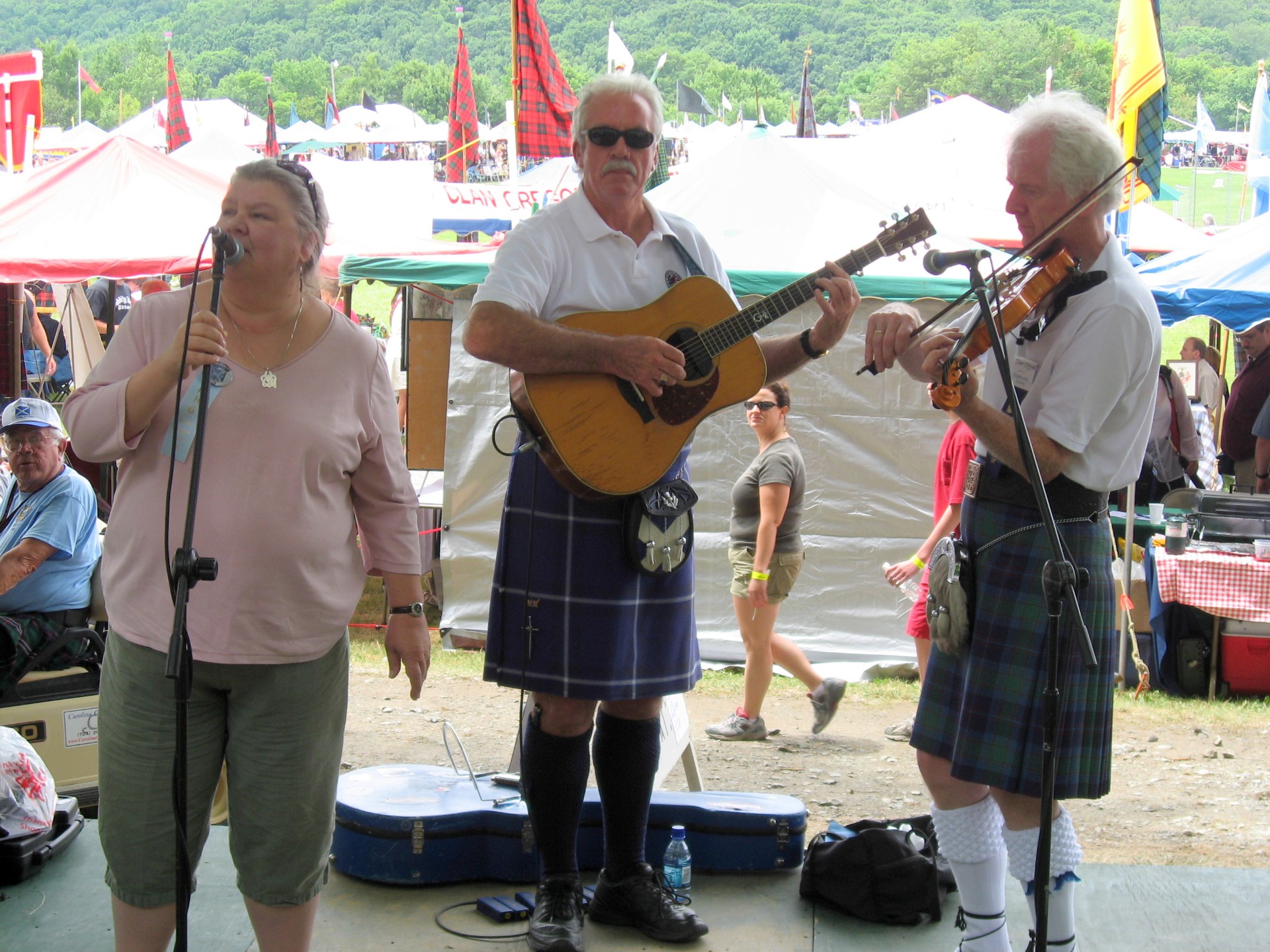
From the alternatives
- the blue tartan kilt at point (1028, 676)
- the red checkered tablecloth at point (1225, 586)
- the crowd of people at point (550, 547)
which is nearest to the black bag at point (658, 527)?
the crowd of people at point (550, 547)

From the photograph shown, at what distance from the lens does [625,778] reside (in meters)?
2.74

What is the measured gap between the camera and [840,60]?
109312 mm

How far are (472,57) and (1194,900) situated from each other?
11353 cm

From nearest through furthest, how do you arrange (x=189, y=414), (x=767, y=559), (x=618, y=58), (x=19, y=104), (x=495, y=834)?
(x=189, y=414), (x=495, y=834), (x=767, y=559), (x=19, y=104), (x=618, y=58)

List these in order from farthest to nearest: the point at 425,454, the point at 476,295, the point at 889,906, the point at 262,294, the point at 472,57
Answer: the point at 472,57 < the point at 425,454 < the point at 889,906 < the point at 476,295 < the point at 262,294

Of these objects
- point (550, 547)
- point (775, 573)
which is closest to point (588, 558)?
point (550, 547)

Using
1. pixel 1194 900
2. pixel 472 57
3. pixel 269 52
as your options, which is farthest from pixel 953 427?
pixel 269 52

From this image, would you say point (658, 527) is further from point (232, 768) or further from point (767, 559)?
point (767, 559)

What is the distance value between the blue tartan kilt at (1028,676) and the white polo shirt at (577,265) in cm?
94

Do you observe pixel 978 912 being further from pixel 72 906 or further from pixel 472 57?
pixel 472 57

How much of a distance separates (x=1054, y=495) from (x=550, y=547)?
42.1 inches

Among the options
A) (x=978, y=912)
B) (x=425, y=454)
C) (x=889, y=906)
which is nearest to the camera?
(x=978, y=912)

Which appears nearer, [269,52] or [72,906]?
[72,906]

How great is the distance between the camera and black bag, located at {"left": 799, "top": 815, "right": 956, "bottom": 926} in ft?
9.42
